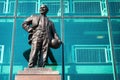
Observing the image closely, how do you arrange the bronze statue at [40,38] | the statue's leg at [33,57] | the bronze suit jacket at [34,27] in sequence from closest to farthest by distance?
the statue's leg at [33,57] → the bronze statue at [40,38] → the bronze suit jacket at [34,27]

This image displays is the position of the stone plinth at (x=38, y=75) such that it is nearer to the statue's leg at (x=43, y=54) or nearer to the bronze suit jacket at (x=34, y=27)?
the statue's leg at (x=43, y=54)

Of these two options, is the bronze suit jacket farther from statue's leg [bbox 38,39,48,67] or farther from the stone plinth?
the stone plinth

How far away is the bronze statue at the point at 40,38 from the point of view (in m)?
10.7

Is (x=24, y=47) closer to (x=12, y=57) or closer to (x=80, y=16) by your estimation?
(x=12, y=57)

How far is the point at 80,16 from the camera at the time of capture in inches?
559

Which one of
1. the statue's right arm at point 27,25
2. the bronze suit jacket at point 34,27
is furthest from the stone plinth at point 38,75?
the statue's right arm at point 27,25

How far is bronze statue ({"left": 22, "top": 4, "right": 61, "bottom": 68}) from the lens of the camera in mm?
10734

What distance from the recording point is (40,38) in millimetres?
11016

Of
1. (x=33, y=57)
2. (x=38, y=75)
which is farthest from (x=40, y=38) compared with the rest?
(x=38, y=75)

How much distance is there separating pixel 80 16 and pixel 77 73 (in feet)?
9.08

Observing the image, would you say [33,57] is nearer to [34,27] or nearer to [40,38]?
[40,38]

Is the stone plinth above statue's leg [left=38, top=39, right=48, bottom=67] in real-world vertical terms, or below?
below

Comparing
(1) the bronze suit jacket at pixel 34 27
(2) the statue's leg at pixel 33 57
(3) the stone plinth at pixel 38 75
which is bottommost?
(3) the stone plinth at pixel 38 75

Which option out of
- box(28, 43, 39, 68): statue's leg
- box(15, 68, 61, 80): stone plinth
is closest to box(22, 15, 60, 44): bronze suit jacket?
box(28, 43, 39, 68): statue's leg
